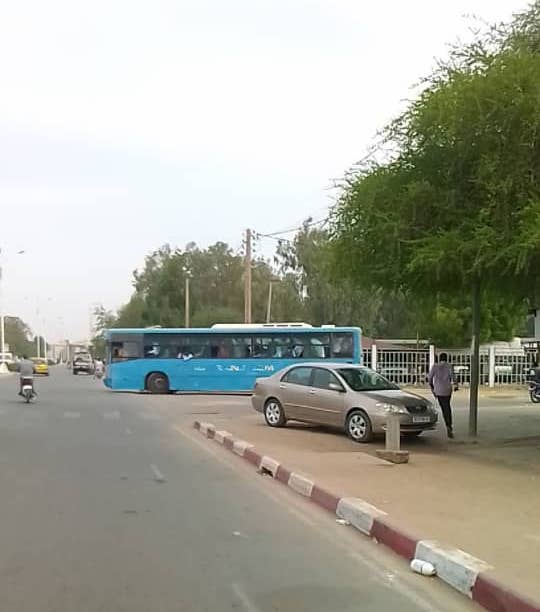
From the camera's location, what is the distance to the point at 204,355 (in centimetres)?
3612

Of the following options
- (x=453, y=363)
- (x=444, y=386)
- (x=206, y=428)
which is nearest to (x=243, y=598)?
(x=444, y=386)

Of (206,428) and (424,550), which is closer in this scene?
(424,550)

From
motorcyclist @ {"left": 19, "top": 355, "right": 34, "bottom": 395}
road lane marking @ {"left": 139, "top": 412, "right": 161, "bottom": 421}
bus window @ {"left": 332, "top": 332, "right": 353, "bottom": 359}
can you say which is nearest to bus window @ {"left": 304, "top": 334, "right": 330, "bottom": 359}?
bus window @ {"left": 332, "top": 332, "right": 353, "bottom": 359}

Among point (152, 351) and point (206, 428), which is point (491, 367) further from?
point (206, 428)

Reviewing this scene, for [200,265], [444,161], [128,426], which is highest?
[200,265]

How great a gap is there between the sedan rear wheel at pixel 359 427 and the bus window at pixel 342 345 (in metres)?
17.1

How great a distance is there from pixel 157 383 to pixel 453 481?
25317 millimetres

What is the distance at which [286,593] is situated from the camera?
6.52 meters

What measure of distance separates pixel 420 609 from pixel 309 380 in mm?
13233

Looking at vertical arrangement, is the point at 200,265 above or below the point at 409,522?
above

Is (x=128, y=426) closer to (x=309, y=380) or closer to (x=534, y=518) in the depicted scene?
(x=309, y=380)

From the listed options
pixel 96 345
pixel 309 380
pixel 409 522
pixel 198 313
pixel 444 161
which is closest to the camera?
pixel 409 522

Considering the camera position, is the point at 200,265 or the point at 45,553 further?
the point at 200,265

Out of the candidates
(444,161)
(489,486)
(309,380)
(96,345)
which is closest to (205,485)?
(489,486)
